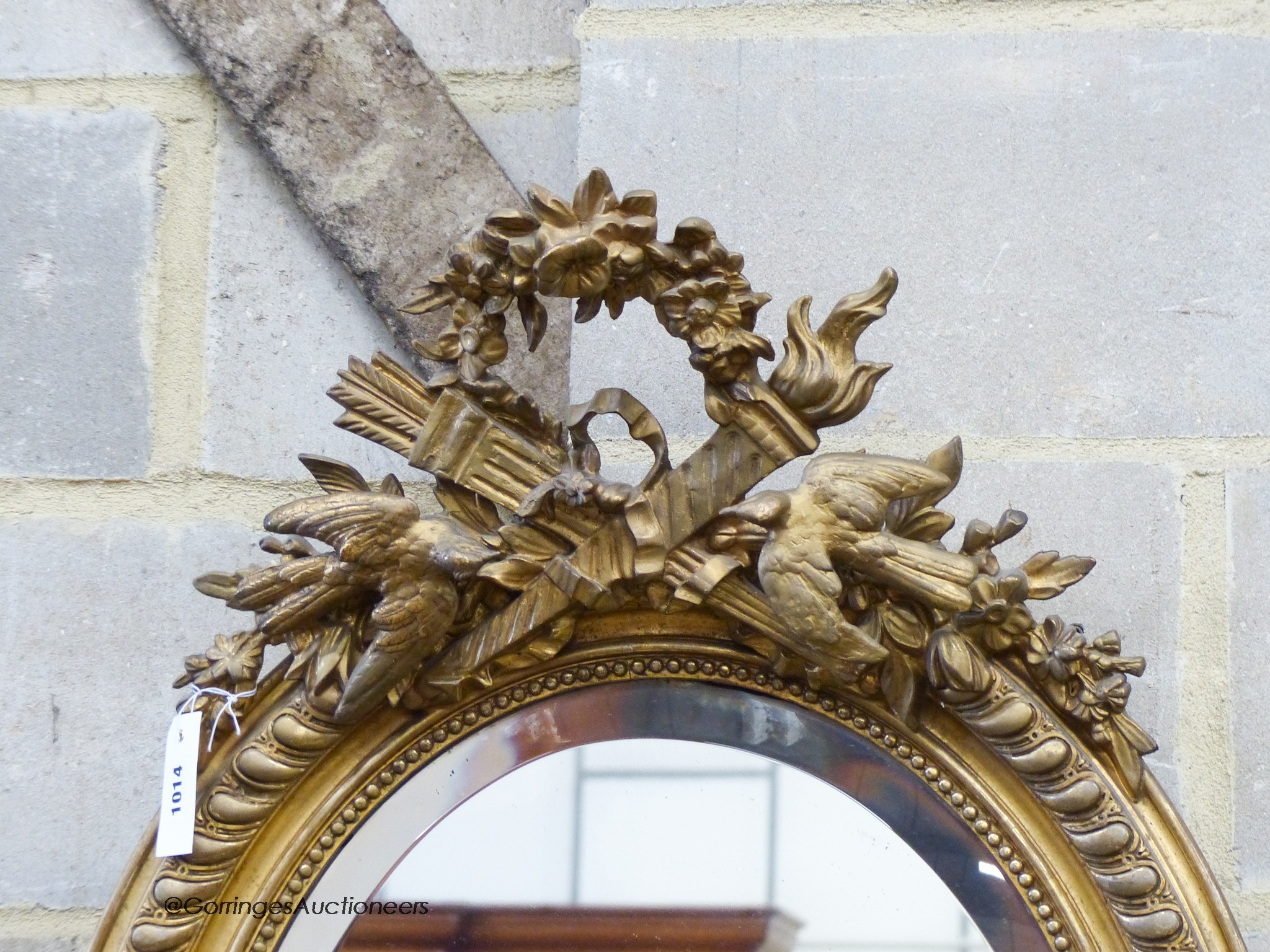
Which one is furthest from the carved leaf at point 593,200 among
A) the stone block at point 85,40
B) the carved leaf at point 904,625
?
the stone block at point 85,40

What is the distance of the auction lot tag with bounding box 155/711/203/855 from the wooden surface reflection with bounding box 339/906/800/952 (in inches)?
3.4

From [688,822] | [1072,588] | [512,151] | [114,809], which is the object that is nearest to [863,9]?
[512,151]

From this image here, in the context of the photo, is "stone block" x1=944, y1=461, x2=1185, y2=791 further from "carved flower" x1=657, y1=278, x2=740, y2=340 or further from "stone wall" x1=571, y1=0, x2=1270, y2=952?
"carved flower" x1=657, y1=278, x2=740, y2=340

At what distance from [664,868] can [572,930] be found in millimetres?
50

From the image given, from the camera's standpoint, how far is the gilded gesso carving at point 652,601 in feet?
1.87

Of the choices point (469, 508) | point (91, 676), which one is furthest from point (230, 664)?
point (91, 676)

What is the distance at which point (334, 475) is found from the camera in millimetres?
618

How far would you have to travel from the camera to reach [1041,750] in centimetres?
58

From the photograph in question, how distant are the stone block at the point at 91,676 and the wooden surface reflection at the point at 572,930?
→ 0.81 ft

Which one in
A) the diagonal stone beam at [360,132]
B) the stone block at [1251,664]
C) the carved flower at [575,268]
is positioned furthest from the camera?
the diagonal stone beam at [360,132]

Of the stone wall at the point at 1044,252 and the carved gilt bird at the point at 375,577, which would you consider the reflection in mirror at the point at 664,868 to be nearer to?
the carved gilt bird at the point at 375,577

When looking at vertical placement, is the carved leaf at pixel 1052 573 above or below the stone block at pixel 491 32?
below

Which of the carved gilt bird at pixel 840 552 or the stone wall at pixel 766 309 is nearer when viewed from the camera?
the carved gilt bird at pixel 840 552

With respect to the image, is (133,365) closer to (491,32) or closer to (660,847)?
(491,32)
